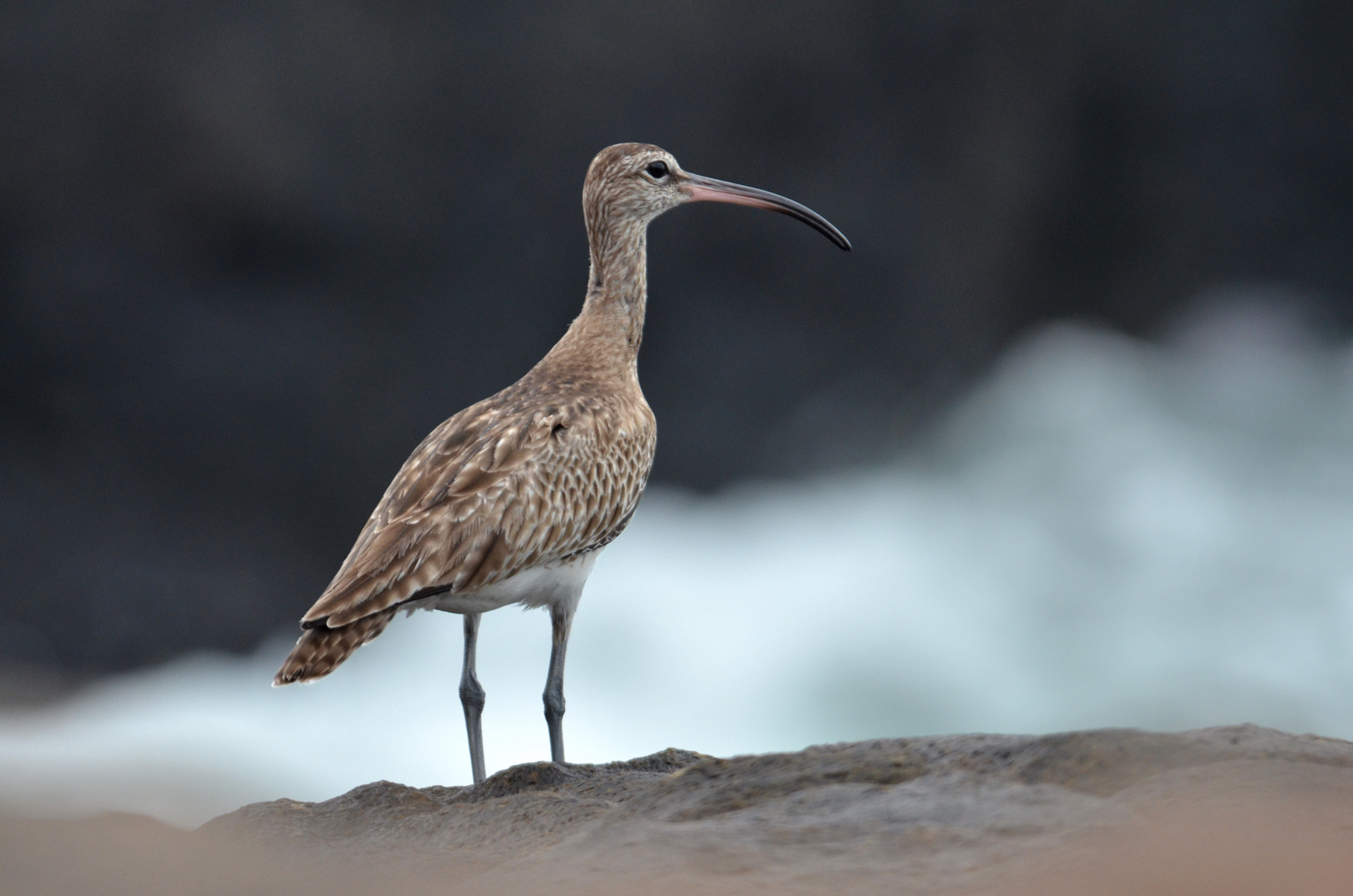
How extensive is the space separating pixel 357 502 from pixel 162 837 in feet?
33.6

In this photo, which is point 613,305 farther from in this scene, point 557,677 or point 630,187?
point 557,677

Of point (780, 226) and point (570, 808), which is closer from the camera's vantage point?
point (570, 808)

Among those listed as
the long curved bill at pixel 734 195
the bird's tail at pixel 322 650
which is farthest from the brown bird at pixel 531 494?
the long curved bill at pixel 734 195

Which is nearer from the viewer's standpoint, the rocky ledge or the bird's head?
the rocky ledge

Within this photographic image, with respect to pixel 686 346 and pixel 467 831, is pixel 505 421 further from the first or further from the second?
pixel 686 346

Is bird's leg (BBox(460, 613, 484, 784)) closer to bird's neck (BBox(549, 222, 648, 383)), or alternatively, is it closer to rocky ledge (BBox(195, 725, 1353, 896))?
rocky ledge (BBox(195, 725, 1353, 896))

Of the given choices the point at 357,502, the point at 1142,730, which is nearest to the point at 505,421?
the point at 1142,730

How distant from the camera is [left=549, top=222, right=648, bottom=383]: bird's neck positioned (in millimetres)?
7000

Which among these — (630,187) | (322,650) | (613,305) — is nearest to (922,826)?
(322,650)

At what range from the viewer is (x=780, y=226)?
48.3 feet

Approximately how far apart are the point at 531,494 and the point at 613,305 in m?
1.76

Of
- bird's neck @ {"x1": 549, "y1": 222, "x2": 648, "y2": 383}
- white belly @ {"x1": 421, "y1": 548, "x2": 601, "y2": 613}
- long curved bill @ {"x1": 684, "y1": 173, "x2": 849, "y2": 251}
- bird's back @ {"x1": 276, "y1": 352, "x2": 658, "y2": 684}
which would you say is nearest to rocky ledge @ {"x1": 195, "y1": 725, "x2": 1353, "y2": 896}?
bird's back @ {"x1": 276, "y1": 352, "x2": 658, "y2": 684}

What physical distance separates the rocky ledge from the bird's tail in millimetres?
595

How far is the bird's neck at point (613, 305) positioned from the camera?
7.00 m
